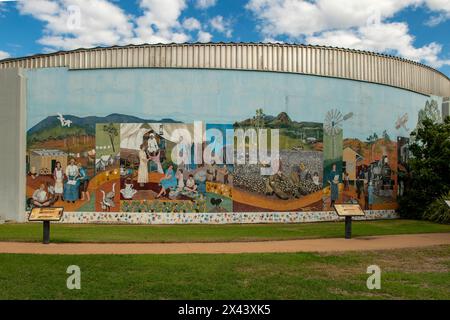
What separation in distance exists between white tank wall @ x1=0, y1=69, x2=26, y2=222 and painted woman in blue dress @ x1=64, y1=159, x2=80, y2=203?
203 cm

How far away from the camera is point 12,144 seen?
72.5 feet

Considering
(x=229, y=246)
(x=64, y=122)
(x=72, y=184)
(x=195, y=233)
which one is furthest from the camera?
(x=64, y=122)

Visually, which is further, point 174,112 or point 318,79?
point 318,79

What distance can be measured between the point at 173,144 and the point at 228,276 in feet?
42.5

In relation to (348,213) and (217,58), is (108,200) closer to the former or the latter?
(217,58)

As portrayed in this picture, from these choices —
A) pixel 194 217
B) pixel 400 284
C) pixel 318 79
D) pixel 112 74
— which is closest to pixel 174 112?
pixel 112 74

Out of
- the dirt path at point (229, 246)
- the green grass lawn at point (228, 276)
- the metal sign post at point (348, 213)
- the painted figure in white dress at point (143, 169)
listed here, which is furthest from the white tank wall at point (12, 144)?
the metal sign post at point (348, 213)

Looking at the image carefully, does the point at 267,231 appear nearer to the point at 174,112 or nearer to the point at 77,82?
the point at 174,112

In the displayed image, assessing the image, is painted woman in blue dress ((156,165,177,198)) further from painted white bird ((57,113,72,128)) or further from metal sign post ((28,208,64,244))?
metal sign post ((28,208,64,244))

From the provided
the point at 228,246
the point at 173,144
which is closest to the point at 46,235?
the point at 228,246

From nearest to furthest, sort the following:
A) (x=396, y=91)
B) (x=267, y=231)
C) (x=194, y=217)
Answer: (x=267, y=231) < (x=194, y=217) < (x=396, y=91)

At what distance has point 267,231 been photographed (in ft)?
60.6

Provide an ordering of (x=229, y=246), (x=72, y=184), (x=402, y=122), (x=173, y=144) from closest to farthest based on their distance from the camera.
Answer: (x=229, y=246)
(x=72, y=184)
(x=173, y=144)
(x=402, y=122)
